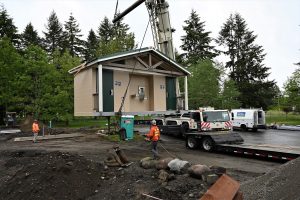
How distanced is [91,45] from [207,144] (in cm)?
6146

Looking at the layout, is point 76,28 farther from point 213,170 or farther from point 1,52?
point 213,170

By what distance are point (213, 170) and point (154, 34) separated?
53.3 feet

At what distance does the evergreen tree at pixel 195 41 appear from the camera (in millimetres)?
59312

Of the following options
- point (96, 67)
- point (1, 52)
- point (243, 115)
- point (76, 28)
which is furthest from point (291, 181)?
point (76, 28)

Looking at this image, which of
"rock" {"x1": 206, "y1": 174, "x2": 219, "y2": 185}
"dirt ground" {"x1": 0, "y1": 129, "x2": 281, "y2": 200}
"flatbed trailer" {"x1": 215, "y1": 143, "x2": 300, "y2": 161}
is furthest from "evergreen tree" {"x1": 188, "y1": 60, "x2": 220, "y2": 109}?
"rock" {"x1": 206, "y1": 174, "x2": 219, "y2": 185}

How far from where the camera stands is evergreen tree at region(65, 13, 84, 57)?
225 feet

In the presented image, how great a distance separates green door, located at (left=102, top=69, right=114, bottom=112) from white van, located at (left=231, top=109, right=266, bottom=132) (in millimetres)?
17572

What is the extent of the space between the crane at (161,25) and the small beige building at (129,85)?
181cm

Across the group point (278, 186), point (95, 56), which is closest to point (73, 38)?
point (95, 56)

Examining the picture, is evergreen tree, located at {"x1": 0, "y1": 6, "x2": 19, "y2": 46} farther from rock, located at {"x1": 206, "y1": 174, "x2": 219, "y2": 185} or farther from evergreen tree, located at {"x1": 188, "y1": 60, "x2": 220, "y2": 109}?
rock, located at {"x1": 206, "y1": 174, "x2": 219, "y2": 185}

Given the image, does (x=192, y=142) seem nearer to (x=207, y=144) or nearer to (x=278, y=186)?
(x=207, y=144)

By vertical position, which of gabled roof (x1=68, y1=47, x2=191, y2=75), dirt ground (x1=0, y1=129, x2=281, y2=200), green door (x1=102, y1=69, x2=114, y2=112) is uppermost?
gabled roof (x1=68, y1=47, x2=191, y2=75)

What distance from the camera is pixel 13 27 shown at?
49.3m

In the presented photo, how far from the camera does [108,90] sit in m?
19.1
